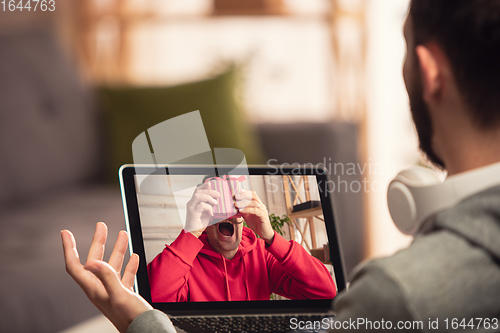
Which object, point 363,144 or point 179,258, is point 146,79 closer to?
point 363,144

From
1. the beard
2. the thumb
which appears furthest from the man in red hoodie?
the beard

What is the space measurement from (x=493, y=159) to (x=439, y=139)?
0.20ft

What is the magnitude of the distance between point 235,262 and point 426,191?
11.2 inches

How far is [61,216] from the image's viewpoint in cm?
123

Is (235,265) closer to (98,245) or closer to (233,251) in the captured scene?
(233,251)

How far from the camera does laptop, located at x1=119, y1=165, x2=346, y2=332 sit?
1.97 ft

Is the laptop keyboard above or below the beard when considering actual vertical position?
below

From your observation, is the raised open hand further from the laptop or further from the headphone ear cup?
the headphone ear cup

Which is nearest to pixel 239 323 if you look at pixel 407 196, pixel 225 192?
pixel 225 192

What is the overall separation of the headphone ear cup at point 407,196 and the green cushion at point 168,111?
1.10 meters

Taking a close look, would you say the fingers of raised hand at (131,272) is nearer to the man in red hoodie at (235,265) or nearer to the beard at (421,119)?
the man in red hoodie at (235,265)

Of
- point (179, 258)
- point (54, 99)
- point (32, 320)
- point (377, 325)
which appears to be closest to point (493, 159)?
point (377, 325)

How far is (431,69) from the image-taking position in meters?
0.41

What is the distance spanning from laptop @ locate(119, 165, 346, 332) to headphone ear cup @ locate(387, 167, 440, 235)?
15cm
